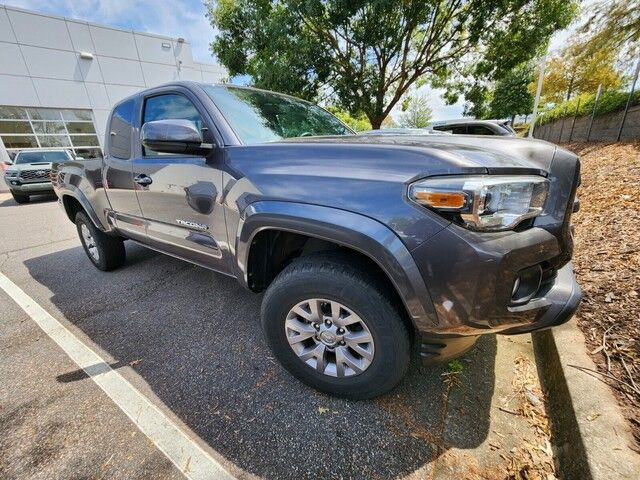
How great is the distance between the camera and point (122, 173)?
2.80 m

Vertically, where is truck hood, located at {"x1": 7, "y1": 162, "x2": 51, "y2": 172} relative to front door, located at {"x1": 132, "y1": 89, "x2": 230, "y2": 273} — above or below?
below

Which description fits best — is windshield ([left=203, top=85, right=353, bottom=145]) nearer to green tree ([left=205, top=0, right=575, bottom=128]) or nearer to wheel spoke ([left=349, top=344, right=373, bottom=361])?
wheel spoke ([left=349, top=344, right=373, bottom=361])

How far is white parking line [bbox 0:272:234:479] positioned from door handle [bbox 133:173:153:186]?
1365 mm

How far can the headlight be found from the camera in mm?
1211

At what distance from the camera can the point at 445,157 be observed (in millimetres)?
1261

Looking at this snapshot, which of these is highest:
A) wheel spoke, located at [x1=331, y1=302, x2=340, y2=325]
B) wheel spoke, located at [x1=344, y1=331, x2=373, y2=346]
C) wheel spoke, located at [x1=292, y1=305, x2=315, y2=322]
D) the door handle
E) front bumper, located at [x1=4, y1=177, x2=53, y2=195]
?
the door handle

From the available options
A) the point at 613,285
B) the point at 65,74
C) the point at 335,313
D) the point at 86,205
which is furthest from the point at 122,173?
the point at 65,74

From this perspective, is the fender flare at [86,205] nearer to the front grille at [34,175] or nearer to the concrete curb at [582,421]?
the concrete curb at [582,421]

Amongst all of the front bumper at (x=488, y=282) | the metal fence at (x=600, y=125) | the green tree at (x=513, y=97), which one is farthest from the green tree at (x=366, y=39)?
the green tree at (x=513, y=97)

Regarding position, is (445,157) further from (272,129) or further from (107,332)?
(107,332)

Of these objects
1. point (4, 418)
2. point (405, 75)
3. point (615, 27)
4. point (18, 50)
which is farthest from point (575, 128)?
point (18, 50)

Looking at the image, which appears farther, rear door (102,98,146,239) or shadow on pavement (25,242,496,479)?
rear door (102,98,146,239)

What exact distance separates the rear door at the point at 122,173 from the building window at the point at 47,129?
42.2ft

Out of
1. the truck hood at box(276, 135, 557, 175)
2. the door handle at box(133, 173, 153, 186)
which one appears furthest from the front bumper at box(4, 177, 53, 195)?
the truck hood at box(276, 135, 557, 175)
